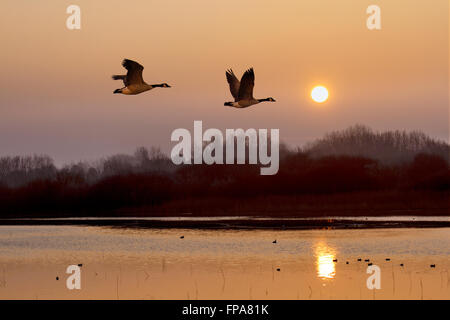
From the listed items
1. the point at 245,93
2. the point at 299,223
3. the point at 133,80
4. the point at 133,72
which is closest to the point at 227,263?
the point at 245,93

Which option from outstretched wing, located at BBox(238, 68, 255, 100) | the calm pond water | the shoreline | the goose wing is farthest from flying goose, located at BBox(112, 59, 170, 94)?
the shoreline

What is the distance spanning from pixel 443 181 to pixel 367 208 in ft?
33.2

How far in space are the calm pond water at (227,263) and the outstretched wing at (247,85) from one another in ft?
17.9

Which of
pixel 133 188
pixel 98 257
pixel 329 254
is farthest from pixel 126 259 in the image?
pixel 133 188

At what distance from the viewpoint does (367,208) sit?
59.2 meters

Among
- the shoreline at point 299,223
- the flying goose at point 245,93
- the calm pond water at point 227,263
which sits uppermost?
the flying goose at point 245,93

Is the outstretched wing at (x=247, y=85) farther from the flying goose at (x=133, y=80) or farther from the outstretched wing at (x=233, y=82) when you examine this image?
the flying goose at (x=133, y=80)

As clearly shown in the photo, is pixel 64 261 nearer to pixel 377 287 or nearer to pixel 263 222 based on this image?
pixel 377 287

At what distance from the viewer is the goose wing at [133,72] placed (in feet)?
72.6

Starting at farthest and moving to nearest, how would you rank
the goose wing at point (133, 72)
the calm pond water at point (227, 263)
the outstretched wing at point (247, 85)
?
the outstretched wing at point (247, 85)
the goose wing at point (133, 72)
the calm pond water at point (227, 263)

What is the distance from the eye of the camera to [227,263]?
85.9ft

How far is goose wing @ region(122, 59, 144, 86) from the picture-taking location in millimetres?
22125

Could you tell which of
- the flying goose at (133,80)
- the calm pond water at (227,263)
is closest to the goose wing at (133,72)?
the flying goose at (133,80)

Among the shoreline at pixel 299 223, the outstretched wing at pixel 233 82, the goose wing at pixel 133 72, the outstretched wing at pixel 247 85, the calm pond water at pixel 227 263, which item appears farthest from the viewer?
the shoreline at pixel 299 223
